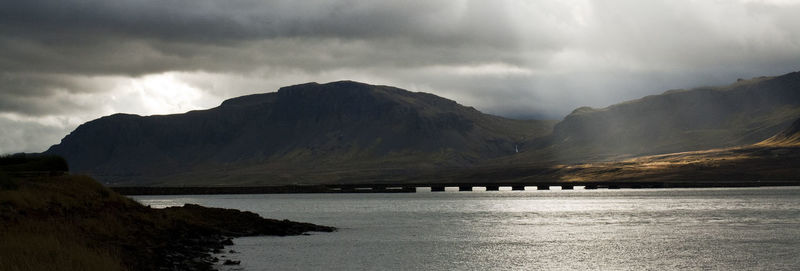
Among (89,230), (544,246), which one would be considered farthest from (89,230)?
(544,246)

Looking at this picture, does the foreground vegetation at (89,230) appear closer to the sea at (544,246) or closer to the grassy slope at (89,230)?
the grassy slope at (89,230)

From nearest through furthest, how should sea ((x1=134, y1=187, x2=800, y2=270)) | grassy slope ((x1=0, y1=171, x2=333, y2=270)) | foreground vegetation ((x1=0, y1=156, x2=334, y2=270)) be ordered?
grassy slope ((x1=0, y1=171, x2=333, y2=270))
foreground vegetation ((x1=0, y1=156, x2=334, y2=270))
sea ((x1=134, y1=187, x2=800, y2=270))

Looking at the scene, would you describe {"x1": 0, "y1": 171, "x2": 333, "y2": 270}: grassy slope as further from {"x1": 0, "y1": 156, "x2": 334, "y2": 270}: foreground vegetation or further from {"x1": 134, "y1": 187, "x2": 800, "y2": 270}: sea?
{"x1": 134, "y1": 187, "x2": 800, "y2": 270}: sea

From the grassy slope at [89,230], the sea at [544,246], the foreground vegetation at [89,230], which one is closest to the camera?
the grassy slope at [89,230]

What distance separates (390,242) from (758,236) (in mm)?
34592

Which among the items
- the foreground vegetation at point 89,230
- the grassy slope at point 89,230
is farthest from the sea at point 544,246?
the grassy slope at point 89,230

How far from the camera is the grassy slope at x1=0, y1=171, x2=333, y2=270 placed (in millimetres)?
39500

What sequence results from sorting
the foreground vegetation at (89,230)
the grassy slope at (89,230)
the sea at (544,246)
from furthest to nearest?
the sea at (544,246), the foreground vegetation at (89,230), the grassy slope at (89,230)

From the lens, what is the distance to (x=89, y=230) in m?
56.1

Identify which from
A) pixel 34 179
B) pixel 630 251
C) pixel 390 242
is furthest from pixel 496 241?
pixel 34 179

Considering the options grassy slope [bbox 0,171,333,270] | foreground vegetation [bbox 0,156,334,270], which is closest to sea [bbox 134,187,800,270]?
foreground vegetation [bbox 0,156,334,270]

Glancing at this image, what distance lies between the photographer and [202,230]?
2982 inches

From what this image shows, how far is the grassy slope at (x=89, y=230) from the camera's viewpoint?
39.5 meters

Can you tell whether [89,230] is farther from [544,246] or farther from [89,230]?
[544,246]
